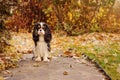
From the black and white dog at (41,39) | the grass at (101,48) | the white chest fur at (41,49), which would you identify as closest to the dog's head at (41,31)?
the black and white dog at (41,39)

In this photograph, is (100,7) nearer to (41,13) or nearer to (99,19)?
(99,19)

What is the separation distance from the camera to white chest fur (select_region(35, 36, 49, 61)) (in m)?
12.9

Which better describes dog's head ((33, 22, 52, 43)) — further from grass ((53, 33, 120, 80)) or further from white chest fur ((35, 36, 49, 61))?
grass ((53, 33, 120, 80))

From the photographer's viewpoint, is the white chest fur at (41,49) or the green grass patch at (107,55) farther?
the white chest fur at (41,49)

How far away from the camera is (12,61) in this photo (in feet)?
41.5

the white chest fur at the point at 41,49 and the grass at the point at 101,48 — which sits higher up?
the white chest fur at the point at 41,49

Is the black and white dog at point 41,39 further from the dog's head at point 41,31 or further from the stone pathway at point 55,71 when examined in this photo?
the stone pathway at point 55,71

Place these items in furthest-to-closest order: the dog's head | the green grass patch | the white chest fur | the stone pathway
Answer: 1. the white chest fur
2. the dog's head
3. the green grass patch
4. the stone pathway

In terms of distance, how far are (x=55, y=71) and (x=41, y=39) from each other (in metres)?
1.49

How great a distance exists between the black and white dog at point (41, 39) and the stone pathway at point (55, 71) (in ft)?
0.92

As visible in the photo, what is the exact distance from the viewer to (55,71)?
38.2 ft

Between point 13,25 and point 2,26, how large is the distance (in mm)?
11443

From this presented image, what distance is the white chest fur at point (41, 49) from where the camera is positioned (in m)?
12.9

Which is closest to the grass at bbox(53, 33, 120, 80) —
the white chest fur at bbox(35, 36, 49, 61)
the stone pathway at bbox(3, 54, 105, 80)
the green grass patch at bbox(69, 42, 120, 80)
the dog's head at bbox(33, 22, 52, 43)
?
the green grass patch at bbox(69, 42, 120, 80)
